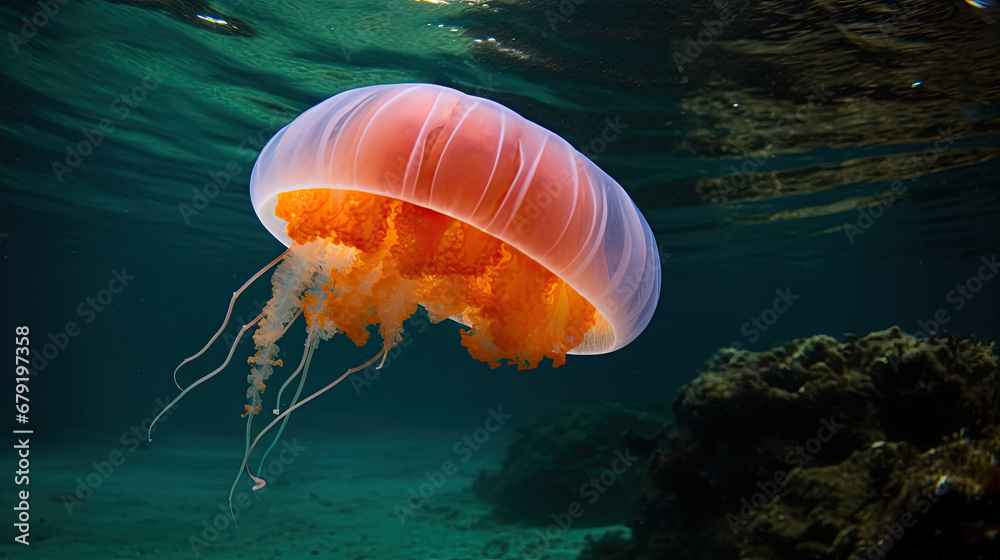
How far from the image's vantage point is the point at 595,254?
1.86m

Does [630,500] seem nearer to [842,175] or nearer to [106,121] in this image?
[842,175]

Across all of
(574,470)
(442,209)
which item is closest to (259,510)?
(574,470)

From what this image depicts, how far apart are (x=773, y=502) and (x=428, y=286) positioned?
11.1 feet

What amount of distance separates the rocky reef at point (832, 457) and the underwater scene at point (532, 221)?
0.9 inches

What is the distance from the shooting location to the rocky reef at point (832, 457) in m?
2.95

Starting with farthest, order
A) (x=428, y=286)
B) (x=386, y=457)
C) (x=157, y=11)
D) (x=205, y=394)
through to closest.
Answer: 1. (x=205, y=394)
2. (x=386, y=457)
3. (x=157, y=11)
4. (x=428, y=286)

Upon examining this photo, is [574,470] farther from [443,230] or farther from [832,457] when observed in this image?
[443,230]

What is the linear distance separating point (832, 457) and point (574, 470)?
19.7ft

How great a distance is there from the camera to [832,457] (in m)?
3.99

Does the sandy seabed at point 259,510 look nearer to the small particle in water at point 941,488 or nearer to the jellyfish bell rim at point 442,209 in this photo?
the small particle in water at point 941,488

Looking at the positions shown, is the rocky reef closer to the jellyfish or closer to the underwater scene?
the underwater scene

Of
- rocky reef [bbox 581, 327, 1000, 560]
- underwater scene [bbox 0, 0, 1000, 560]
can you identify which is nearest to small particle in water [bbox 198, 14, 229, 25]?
underwater scene [bbox 0, 0, 1000, 560]

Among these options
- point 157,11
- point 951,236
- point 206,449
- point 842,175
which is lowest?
point 206,449

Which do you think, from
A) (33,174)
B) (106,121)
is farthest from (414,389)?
(106,121)
